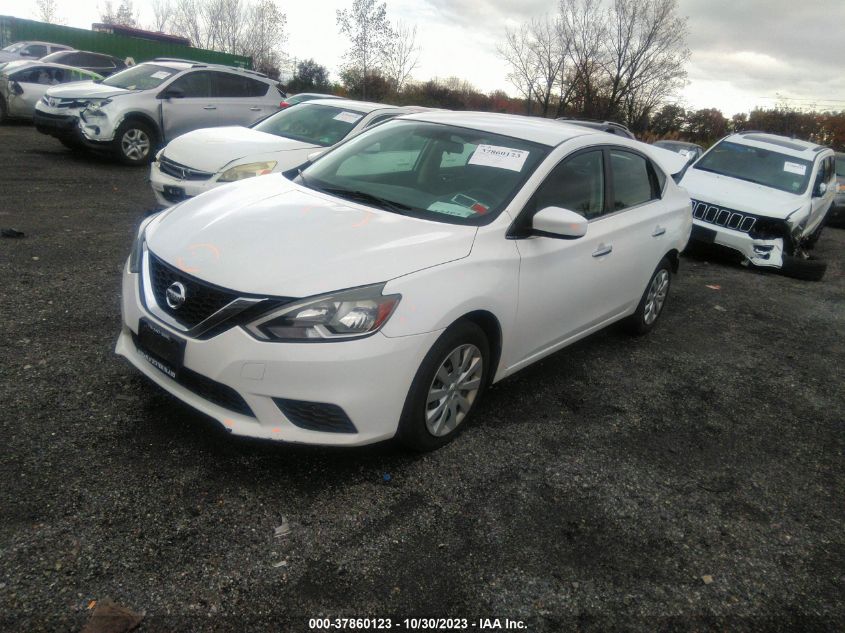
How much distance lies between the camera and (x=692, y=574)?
274 cm

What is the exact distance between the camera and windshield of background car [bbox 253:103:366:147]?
7.86m

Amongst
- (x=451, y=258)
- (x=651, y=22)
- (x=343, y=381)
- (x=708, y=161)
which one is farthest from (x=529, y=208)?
(x=651, y=22)

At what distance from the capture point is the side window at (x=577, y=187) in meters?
3.67

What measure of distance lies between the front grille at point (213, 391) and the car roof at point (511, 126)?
2287 mm

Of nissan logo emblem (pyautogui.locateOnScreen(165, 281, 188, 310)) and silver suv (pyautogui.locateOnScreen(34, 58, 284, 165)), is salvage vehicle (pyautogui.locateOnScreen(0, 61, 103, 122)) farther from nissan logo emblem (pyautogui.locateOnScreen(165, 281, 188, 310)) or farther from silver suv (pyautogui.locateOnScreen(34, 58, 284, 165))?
nissan logo emblem (pyautogui.locateOnScreen(165, 281, 188, 310))

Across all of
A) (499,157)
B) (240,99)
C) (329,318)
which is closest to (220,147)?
(499,157)

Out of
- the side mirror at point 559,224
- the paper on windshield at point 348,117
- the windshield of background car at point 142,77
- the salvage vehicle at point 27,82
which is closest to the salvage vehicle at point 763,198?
the paper on windshield at point 348,117

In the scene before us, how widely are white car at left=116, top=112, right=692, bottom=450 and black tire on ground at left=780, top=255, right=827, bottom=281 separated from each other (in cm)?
527

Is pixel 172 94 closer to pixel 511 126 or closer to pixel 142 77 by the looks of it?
pixel 142 77

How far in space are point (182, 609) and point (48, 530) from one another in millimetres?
698

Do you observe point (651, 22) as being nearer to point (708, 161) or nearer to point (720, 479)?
point (708, 161)

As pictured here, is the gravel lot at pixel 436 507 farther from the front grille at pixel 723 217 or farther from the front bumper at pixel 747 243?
the front grille at pixel 723 217

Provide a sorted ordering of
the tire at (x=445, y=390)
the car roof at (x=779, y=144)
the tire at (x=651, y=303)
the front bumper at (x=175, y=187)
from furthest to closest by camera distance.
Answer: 1. the car roof at (x=779, y=144)
2. the front bumper at (x=175, y=187)
3. the tire at (x=651, y=303)
4. the tire at (x=445, y=390)

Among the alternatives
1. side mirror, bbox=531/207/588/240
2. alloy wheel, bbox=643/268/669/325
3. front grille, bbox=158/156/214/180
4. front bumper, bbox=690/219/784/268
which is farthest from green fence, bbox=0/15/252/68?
side mirror, bbox=531/207/588/240
